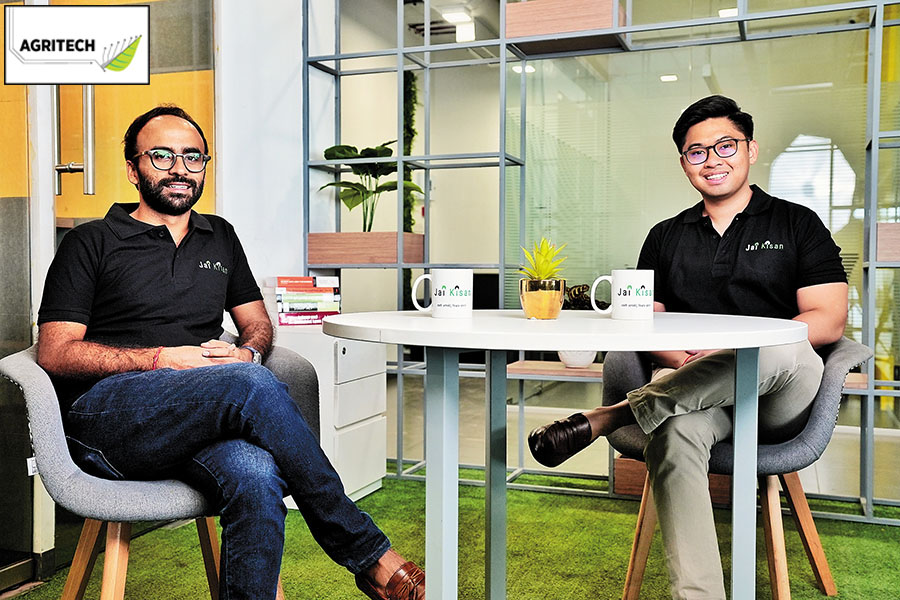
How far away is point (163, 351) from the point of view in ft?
5.57

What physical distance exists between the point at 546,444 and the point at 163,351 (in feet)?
2.74

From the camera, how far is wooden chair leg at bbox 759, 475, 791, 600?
74.9 inches

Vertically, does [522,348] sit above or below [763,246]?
below

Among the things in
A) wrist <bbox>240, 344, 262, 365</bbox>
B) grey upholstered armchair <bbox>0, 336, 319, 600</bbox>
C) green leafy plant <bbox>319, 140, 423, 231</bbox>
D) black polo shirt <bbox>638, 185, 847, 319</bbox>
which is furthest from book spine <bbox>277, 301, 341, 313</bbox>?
grey upholstered armchair <bbox>0, 336, 319, 600</bbox>

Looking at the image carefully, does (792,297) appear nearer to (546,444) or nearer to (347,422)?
(546,444)

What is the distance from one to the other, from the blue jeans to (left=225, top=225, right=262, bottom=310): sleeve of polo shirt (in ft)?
1.60

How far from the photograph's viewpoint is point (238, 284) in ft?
6.79

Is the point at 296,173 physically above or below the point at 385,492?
above

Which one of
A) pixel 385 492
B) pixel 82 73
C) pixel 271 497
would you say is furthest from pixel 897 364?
pixel 82 73

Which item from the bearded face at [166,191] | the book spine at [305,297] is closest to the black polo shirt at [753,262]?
the bearded face at [166,191]

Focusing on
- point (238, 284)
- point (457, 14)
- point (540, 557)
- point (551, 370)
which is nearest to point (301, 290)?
point (551, 370)

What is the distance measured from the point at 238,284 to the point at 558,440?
0.86m

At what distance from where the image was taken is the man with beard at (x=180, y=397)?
1.47 m

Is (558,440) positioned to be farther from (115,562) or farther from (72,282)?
(72,282)
